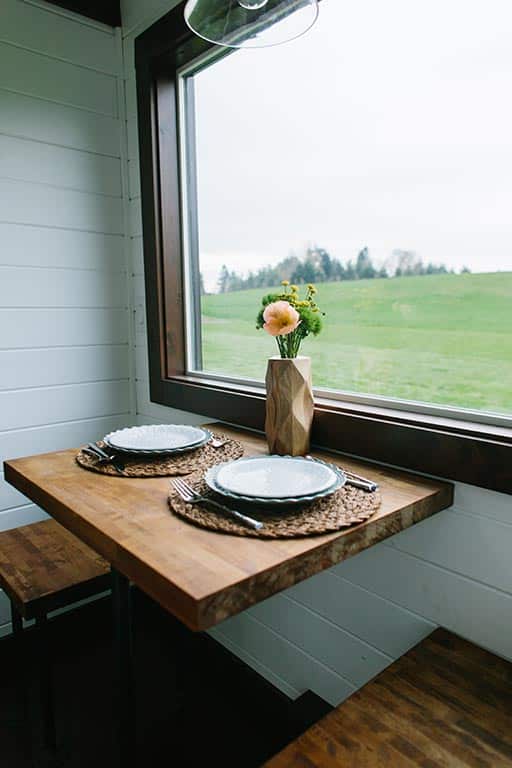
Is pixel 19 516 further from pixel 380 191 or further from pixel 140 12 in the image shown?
pixel 140 12

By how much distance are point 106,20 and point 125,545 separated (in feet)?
6.82

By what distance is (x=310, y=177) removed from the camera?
A: 161cm

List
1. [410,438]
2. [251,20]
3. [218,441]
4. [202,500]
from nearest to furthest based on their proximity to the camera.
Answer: [202,500], [251,20], [410,438], [218,441]

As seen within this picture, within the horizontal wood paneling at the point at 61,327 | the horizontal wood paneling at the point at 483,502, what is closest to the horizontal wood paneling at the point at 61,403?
the horizontal wood paneling at the point at 61,327

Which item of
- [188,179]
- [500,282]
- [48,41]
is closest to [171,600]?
[500,282]

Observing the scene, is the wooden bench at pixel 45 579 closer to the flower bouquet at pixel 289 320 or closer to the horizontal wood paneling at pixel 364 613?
the horizontal wood paneling at pixel 364 613

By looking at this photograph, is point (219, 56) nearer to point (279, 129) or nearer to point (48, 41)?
point (279, 129)

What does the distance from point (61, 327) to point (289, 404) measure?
44.6 inches

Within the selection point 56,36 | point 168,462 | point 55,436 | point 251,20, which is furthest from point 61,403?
point 251,20

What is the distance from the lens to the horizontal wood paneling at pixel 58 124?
184cm

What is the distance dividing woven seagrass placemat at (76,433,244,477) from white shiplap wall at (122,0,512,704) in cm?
46

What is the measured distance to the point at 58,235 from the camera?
2.00 meters

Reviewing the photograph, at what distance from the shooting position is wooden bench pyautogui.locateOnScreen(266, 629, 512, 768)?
0.84 metres

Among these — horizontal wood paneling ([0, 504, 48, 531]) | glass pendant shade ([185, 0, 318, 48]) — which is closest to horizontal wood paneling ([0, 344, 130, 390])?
horizontal wood paneling ([0, 504, 48, 531])
